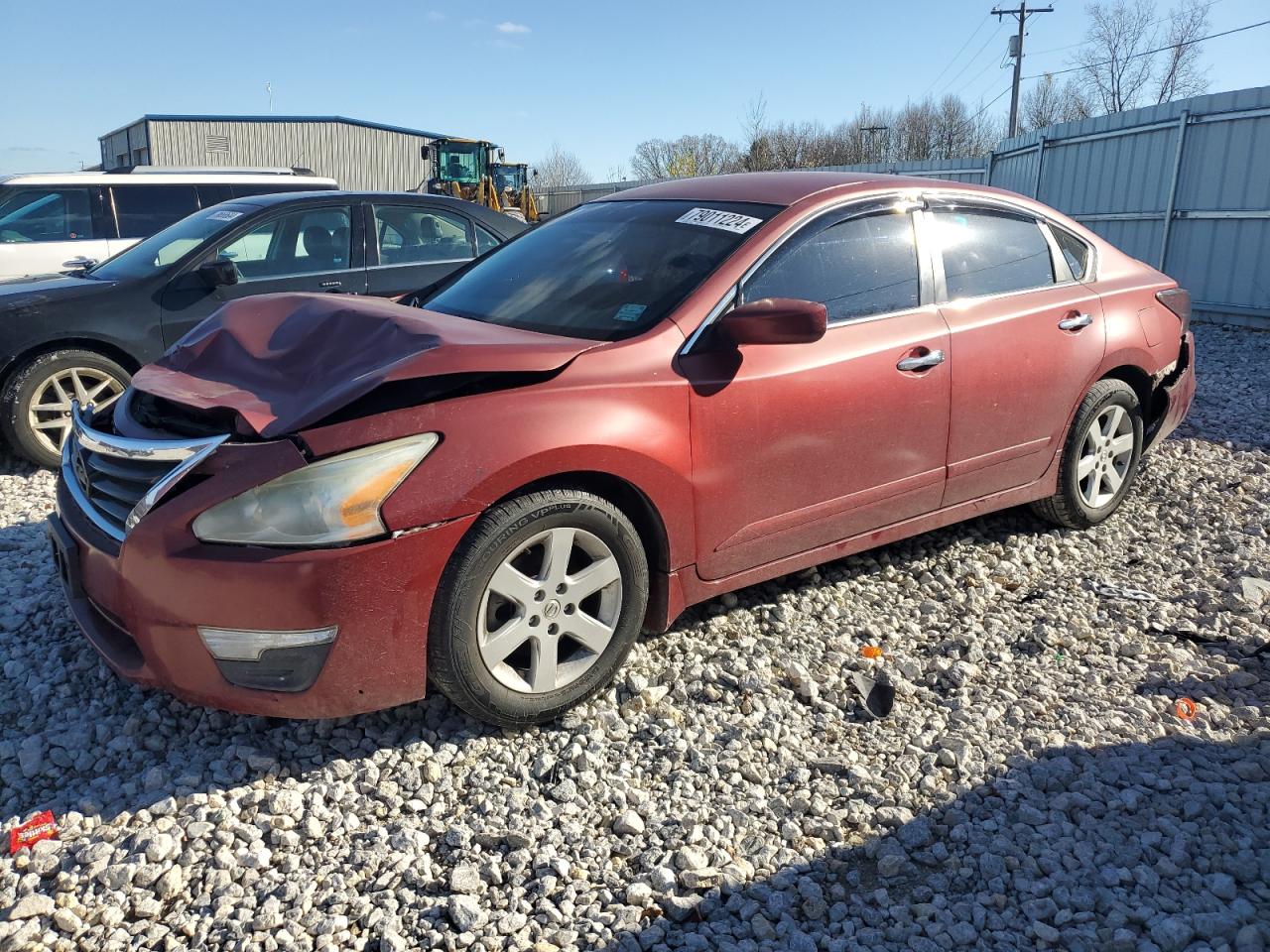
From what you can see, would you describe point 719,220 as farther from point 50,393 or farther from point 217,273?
point 50,393

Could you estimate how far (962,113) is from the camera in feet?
182

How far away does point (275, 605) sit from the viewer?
105 inches

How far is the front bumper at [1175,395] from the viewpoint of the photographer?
507cm

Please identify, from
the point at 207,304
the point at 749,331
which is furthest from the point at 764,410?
the point at 207,304

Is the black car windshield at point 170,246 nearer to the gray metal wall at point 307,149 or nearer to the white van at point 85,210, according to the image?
the white van at point 85,210

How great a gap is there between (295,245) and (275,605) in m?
4.62

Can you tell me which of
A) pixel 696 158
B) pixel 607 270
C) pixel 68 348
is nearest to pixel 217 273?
pixel 68 348

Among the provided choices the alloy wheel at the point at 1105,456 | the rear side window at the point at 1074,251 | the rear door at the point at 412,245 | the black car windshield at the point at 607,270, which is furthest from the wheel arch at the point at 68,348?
the alloy wheel at the point at 1105,456

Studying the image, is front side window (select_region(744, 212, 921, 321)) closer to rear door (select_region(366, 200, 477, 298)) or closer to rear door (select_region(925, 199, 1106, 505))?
rear door (select_region(925, 199, 1106, 505))

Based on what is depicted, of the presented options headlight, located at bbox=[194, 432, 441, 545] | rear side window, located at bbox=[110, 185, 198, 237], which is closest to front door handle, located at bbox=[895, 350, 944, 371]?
headlight, located at bbox=[194, 432, 441, 545]

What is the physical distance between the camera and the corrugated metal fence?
1127 centimetres

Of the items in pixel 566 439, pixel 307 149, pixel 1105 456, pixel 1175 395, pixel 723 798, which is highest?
pixel 307 149

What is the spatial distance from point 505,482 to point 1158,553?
3429 mm

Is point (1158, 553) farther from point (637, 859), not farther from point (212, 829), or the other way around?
point (212, 829)
